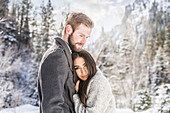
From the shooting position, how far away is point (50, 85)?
1167 millimetres

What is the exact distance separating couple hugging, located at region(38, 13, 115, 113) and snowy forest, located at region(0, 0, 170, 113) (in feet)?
28.9

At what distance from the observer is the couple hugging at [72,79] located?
1.18 meters

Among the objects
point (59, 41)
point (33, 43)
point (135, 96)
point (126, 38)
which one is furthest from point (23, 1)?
point (59, 41)

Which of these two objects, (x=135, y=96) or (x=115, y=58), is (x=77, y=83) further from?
(x=115, y=58)

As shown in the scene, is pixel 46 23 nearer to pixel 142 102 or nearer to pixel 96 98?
pixel 142 102

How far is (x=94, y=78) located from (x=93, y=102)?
0.23m

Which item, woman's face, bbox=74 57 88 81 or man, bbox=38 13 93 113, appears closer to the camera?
man, bbox=38 13 93 113

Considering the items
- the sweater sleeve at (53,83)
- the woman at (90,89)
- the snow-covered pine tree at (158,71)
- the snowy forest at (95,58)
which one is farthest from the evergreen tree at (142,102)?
the sweater sleeve at (53,83)

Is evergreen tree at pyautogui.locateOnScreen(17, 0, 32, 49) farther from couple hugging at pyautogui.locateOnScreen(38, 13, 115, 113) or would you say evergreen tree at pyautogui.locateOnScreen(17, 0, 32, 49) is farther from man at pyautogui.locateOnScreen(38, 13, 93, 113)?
man at pyautogui.locateOnScreen(38, 13, 93, 113)

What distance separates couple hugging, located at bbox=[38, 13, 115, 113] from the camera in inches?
46.3

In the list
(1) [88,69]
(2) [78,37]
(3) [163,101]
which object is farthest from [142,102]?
(2) [78,37]

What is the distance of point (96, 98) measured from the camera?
4.67ft

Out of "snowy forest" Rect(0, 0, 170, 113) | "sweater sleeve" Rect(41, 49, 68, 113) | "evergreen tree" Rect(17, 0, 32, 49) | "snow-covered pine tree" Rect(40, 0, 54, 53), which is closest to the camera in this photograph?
"sweater sleeve" Rect(41, 49, 68, 113)

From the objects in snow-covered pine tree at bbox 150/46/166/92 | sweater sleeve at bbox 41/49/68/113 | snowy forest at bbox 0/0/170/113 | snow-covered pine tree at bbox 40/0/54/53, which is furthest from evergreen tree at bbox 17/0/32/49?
sweater sleeve at bbox 41/49/68/113
